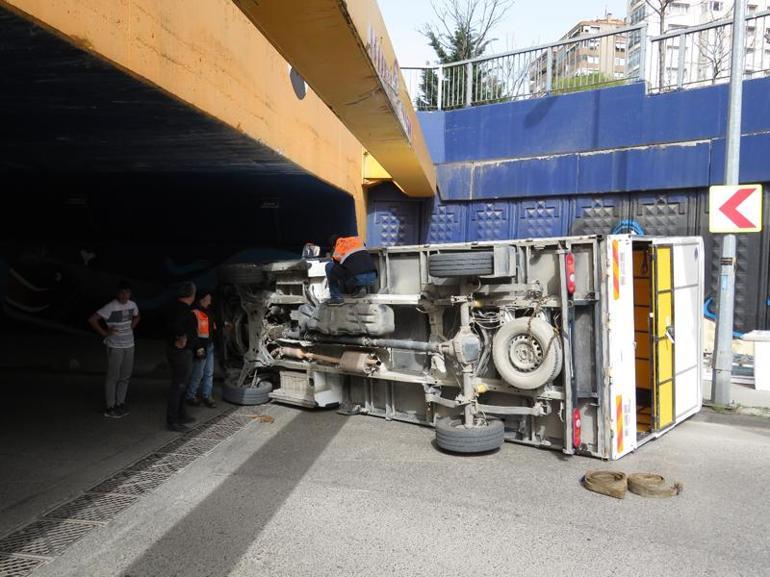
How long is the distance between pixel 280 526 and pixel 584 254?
3.52 m

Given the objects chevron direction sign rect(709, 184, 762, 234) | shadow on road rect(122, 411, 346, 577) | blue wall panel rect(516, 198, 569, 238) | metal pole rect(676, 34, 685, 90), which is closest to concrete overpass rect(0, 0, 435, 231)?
blue wall panel rect(516, 198, 569, 238)

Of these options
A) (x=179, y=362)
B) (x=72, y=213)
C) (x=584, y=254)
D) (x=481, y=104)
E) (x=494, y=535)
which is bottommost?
(x=494, y=535)

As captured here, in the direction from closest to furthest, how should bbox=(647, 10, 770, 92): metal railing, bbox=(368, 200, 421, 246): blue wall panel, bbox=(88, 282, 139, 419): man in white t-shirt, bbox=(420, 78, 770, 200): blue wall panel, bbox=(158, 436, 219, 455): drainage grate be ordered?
bbox=(158, 436, 219, 455): drainage grate < bbox=(88, 282, 139, 419): man in white t-shirt < bbox=(420, 78, 770, 200): blue wall panel < bbox=(647, 10, 770, 92): metal railing < bbox=(368, 200, 421, 246): blue wall panel

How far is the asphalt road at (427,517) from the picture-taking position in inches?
151

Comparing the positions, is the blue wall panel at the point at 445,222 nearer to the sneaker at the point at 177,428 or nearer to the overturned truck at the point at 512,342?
the overturned truck at the point at 512,342

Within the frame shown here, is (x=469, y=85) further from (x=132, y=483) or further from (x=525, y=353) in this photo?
(x=132, y=483)

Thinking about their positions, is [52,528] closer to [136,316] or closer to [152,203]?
[136,316]

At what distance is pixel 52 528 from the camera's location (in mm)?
4422

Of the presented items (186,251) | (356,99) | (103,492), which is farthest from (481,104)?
(103,492)

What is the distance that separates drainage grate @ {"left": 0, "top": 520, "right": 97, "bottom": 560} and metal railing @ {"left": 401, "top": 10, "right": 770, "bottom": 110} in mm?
9867

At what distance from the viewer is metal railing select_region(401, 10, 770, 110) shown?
36.7 ft

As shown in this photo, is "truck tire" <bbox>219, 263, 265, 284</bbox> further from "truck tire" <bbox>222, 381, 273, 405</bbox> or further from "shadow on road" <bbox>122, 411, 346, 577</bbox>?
"shadow on road" <bbox>122, 411, 346, 577</bbox>

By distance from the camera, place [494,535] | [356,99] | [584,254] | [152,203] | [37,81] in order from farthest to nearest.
Result: [152,203] → [356,99] → [584,254] → [37,81] → [494,535]

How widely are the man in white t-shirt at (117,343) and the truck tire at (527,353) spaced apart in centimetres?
456
